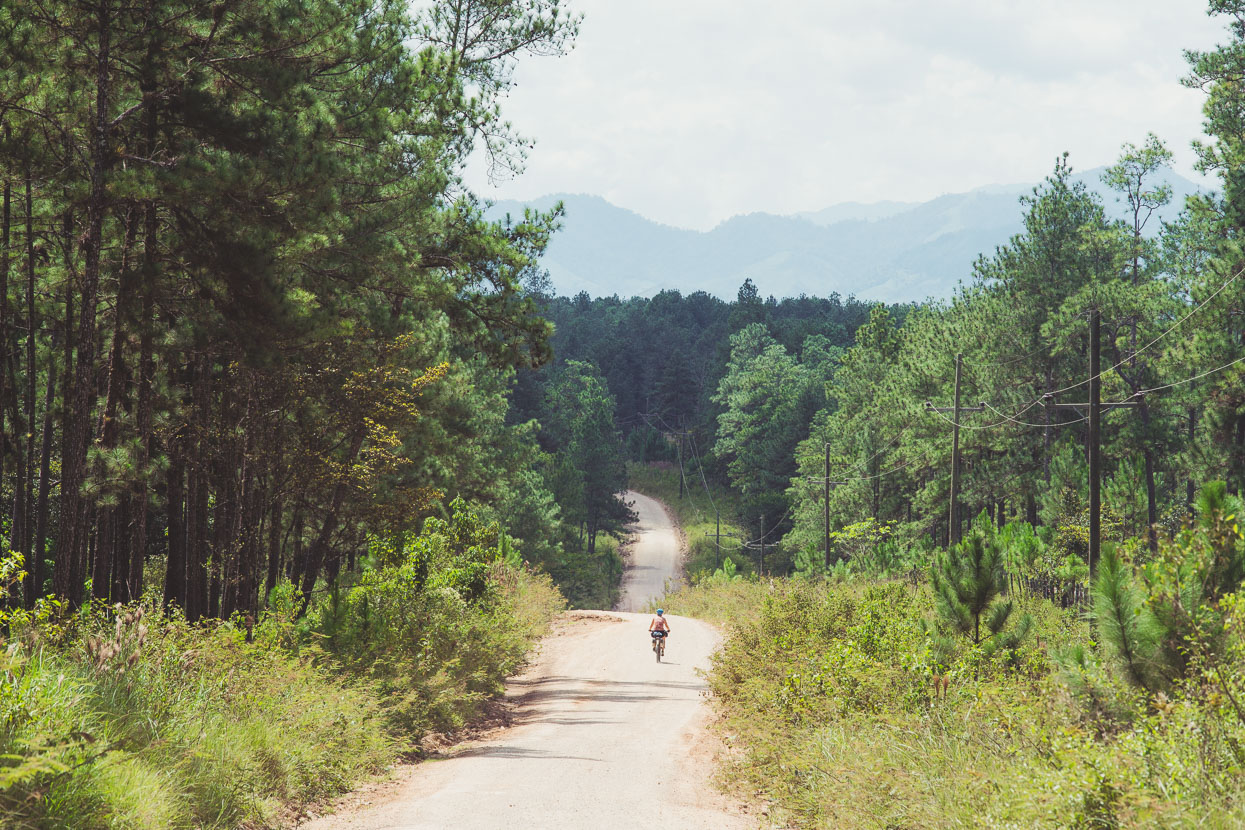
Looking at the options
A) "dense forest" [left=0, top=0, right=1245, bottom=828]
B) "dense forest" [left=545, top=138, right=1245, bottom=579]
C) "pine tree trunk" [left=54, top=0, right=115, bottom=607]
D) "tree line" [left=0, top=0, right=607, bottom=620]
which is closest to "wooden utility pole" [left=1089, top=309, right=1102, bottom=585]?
"dense forest" [left=0, top=0, right=1245, bottom=828]

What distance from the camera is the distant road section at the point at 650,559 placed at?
211 feet

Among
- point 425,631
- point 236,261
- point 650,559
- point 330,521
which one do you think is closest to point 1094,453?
point 425,631

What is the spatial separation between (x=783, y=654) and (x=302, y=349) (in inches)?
324

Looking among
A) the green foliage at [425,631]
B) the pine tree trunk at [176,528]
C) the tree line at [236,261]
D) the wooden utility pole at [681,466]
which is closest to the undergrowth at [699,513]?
the wooden utility pole at [681,466]

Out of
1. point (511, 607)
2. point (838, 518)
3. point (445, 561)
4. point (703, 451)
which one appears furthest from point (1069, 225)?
point (703, 451)

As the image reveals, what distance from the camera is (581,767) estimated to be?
1095 centimetres

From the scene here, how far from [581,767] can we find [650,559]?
205 feet

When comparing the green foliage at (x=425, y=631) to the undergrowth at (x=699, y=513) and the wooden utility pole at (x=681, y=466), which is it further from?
the wooden utility pole at (x=681, y=466)

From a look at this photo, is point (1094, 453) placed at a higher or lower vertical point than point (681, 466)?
lower

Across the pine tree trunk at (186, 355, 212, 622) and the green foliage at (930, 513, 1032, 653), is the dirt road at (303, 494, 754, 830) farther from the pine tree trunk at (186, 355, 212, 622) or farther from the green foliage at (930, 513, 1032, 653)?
the pine tree trunk at (186, 355, 212, 622)

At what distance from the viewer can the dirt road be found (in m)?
8.38

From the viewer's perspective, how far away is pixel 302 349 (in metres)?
13.7

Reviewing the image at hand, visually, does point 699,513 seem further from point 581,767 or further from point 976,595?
point 581,767

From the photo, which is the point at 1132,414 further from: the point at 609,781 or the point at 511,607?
the point at 609,781
